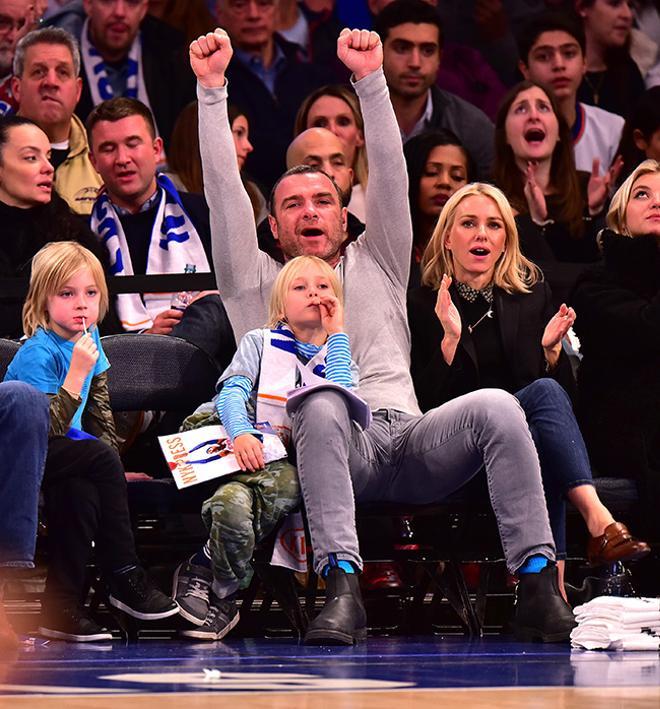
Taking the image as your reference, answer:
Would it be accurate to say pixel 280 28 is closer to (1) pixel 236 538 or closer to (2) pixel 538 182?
(2) pixel 538 182

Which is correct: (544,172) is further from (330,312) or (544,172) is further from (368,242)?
(330,312)

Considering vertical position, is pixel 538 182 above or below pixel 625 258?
above

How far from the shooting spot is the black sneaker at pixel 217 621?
381 centimetres

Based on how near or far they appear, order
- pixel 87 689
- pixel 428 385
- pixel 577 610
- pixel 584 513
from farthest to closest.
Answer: pixel 428 385 → pixel 584 513 → pixel 577 610 → pixel 87 689

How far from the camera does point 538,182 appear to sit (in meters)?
5.59

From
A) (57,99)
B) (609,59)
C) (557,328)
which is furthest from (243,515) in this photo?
(609,59)

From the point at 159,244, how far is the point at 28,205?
48 centimetres

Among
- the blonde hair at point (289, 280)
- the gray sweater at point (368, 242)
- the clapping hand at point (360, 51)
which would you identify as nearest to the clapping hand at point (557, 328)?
the gray sweater at point (368, 242)

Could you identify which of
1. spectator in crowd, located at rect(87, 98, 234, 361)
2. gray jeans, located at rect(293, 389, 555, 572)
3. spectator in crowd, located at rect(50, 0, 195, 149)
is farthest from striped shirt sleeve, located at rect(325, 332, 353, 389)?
spectator in crowd, located at rect(50, 0, 195, 149)

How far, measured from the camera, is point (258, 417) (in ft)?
12.9

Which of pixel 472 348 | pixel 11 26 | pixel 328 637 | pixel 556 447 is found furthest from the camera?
pixel 11 26

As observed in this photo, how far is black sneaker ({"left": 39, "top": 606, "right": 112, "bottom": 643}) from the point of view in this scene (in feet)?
12.3

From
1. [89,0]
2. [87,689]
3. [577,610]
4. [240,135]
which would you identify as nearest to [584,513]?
[577,610]

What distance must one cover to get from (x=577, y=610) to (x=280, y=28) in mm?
3851
